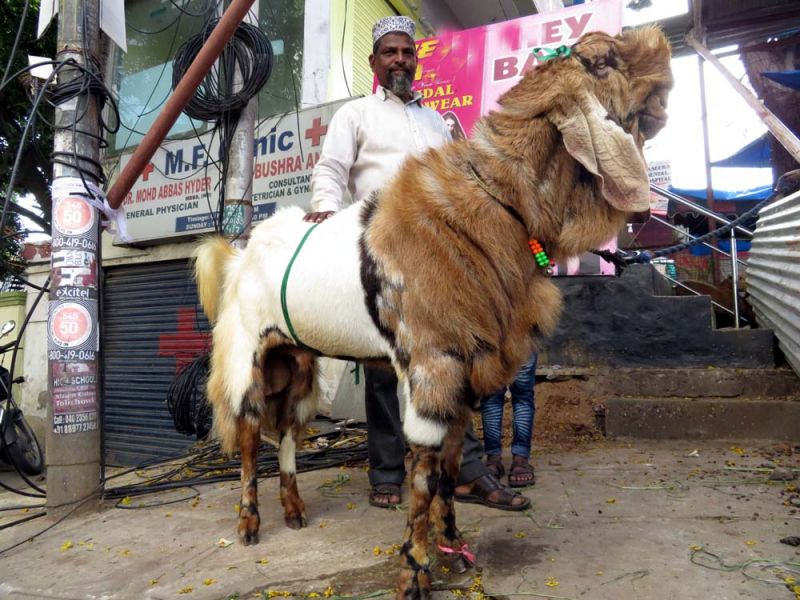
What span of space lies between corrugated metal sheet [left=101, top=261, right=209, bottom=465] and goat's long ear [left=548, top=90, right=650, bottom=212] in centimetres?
528

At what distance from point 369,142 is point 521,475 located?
6.93 feet

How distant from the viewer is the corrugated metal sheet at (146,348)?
678 centimetres

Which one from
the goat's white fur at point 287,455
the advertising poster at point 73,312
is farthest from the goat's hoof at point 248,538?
the advertising poster at point 73,312

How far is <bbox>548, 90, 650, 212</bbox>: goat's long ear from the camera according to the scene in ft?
6.88

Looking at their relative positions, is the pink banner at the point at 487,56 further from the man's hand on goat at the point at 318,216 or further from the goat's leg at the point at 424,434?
the goat's leg at the point at 424,434

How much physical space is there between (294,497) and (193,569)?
2.10 ft

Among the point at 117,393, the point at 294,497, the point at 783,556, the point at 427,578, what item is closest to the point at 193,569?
the point at 294,497

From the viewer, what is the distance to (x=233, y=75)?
190 inches

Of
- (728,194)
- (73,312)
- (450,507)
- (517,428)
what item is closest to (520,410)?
(517,428)

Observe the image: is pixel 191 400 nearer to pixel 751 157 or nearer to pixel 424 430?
pixel 424 430

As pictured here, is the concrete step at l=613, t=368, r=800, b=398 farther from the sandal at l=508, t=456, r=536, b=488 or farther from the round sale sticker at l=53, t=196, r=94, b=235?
the round sale sticker at l=53, t=196, r=94, b=235

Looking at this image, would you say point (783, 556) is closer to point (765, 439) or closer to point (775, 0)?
→ point (765, 439)

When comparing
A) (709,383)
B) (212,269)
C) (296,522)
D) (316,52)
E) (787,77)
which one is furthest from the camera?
(787,77)

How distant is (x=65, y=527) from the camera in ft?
10.8
